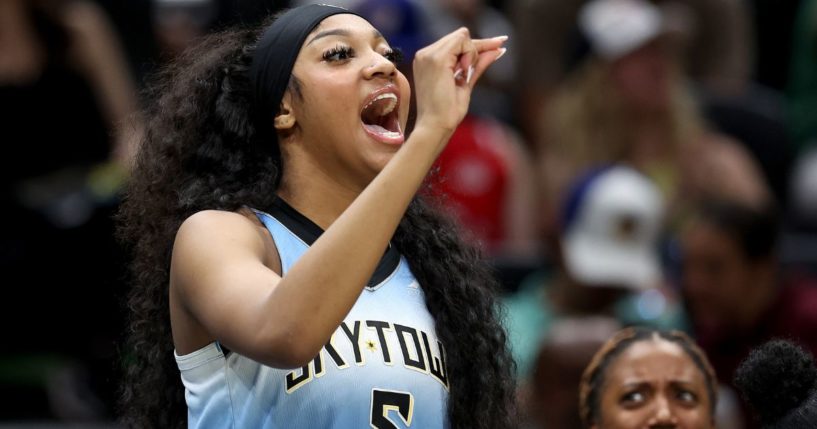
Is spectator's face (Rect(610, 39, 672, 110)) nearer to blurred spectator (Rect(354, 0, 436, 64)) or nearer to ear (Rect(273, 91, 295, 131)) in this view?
blurred spectator (Rect(354, 0, 436, 64))

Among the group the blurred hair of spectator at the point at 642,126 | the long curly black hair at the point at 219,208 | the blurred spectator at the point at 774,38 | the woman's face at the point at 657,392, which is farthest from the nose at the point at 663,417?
the blurred spectator at the point at 774,38

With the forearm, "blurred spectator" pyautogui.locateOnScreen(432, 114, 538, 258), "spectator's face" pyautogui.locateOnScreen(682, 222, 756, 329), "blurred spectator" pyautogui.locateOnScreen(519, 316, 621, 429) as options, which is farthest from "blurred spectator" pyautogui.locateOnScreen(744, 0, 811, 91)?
the forearm

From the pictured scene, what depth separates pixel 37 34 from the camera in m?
5.84

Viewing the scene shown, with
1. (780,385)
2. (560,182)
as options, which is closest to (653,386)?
(780,385)

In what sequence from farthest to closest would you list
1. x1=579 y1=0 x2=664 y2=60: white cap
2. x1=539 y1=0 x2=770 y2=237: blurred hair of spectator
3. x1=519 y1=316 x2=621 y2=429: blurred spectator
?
x1=579 y1=0 x2=664 y2=60: white cap → x1=539 y1=0 x2=770 y2=237: blurred hair of spectator → x1=519 y1=316 x2=621 y2=429: blurred spectator

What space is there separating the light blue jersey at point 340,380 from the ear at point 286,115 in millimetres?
206

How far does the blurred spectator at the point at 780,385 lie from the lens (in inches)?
105

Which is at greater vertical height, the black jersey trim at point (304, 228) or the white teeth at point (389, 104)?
the white teeth at point (389, 104)

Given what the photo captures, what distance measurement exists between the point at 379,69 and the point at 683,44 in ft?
13.5

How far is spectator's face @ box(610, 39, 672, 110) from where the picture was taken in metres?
6.04

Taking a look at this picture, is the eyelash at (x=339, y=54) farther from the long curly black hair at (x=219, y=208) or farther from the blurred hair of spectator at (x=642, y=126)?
the blurred hair of spectator at (x=642, y=126)

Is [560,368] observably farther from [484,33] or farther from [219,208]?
[484,33]

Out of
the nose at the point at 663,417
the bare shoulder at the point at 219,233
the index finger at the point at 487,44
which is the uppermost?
the index finger at the point at 487,44

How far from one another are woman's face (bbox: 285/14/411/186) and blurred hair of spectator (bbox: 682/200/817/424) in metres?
2.10
